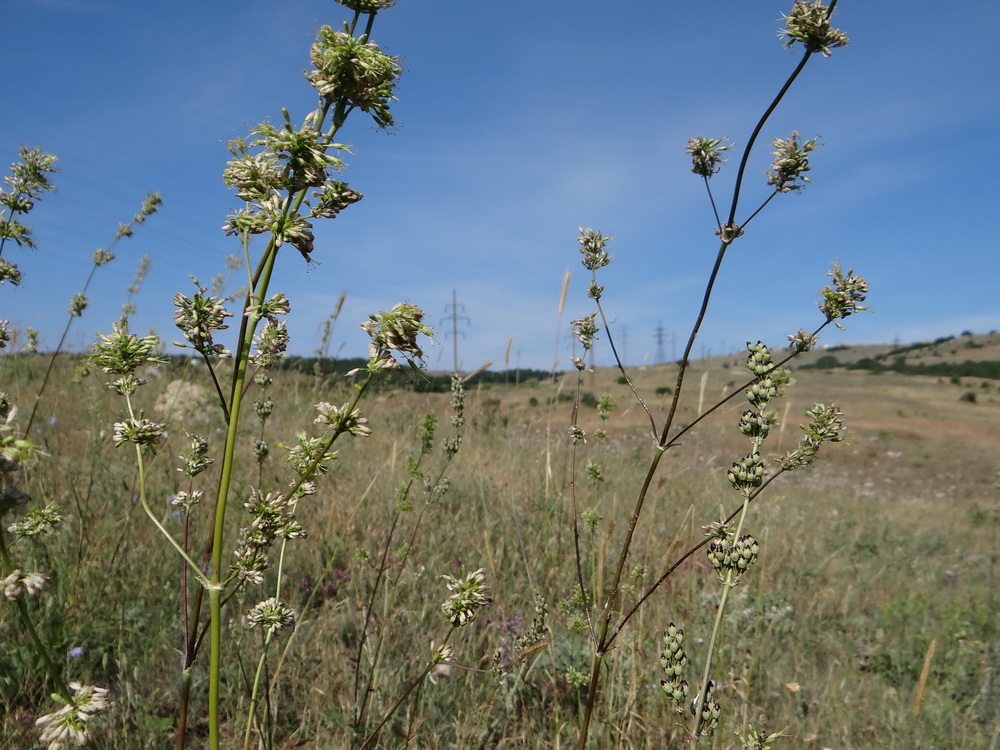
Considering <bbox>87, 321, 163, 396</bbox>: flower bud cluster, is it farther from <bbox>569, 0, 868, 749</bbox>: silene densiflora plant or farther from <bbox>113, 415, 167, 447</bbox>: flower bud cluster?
<bbox>569, 0, 868, 749</bbox>: silene densiflora plant

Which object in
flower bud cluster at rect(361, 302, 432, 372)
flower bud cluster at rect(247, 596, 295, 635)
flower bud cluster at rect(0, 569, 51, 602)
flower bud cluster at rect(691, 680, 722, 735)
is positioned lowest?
flower bud cluster at rect(691, 680, 722, 735)

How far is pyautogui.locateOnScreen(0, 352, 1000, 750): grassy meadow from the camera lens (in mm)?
2764

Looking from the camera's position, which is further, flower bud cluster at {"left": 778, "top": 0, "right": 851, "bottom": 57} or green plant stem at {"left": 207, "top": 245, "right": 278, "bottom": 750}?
flower bud cluster at {"left": 778, "top": 0, "right": 851, "bottom": 57}

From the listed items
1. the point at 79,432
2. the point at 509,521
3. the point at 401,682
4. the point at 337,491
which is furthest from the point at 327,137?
the point at 79,432

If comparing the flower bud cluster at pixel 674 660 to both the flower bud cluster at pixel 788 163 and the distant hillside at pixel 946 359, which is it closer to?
the flower bud cluster at pixel 788 163

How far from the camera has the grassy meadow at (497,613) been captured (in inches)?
109

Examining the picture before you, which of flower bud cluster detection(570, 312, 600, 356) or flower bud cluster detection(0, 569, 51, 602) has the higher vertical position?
flower bud cluster detection(570, 312, 600, 356)

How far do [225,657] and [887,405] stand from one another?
3568 centimetres

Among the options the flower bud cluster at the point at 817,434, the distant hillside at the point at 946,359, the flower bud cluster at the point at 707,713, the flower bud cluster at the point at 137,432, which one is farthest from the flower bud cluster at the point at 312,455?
the distant hillside at the point at 946,359

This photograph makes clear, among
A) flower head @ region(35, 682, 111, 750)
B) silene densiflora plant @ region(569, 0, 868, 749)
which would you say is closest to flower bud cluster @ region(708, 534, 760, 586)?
silene densiflora plant @ region(569, 0, 868, 749)

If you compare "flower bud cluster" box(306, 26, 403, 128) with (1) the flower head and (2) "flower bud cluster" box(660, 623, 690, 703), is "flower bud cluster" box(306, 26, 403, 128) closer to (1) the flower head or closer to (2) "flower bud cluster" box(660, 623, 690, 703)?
(1) the flower head

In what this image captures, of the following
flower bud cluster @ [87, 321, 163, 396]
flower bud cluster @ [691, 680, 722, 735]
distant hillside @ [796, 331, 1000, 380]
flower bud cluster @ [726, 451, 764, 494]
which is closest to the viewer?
flower bud cluster @ [87, 321, 163, 396]

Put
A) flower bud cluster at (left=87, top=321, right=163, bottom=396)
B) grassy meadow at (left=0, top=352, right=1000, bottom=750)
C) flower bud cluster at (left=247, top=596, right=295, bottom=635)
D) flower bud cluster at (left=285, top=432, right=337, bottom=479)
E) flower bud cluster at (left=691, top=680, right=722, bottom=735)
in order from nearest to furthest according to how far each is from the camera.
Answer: flower bud cluster at (left=285, top=432, right=337, bottom=479), flower bud cluster at (left=87, top=321, right=163, bottom=396), flower bud cluster at (left=691, top=680, right=722, bottom=735), flower bud cluster at (left=247, top=596, right=295, bottom=635), grassy meadow at (left=0, top=352, right=1000, bottom=750)

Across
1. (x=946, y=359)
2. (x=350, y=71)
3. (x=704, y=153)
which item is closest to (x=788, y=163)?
(x=704, y=153)
